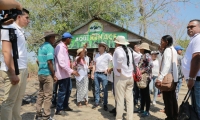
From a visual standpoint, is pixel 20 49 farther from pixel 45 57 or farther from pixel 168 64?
pixel 168 64

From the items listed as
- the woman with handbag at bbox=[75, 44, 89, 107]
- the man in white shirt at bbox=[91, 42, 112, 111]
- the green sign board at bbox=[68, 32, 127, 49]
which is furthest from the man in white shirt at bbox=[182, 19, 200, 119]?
the green sign board at bbox=[68, 32, 127, 49]

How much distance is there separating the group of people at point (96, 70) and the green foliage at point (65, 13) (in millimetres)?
9009

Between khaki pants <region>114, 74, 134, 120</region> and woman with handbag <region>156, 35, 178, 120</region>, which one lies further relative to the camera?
khaki pants <region>114, 74, 134, 120</region>

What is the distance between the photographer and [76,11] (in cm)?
1579

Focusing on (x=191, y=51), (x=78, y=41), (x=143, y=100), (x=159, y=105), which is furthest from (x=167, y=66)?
(x=78, y=41)

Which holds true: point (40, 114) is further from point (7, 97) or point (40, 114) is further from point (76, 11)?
point (76, 11)

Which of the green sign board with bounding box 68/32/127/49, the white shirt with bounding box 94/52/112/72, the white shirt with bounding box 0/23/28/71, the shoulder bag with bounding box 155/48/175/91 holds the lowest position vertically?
the shoulder bag with bounding box 155/48/175/91

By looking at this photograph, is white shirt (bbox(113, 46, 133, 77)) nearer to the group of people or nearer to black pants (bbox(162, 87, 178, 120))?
the group of people

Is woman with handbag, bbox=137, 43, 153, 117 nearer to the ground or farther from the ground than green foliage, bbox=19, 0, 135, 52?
nearer to the ground

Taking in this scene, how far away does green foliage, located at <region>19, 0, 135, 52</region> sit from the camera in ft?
47.8

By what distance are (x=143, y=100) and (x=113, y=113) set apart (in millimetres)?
890

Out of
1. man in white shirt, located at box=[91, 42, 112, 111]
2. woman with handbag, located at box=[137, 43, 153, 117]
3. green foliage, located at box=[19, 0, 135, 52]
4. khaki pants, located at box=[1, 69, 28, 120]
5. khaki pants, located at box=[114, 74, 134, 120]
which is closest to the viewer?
khaki pants, located at box=[1, 69, 28, 120]

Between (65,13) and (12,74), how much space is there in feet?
43.7

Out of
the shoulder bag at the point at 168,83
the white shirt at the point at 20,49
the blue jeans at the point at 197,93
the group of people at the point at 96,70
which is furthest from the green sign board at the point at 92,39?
the blue jeans at the point at 197,93
